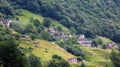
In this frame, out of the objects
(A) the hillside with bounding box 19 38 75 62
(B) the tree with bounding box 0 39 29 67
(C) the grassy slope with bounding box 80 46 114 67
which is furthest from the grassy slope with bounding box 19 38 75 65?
(B) the tree with bounding box 0 39 29 67

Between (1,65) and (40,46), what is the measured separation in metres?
96.7

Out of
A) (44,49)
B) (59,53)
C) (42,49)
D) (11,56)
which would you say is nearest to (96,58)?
(59,53)

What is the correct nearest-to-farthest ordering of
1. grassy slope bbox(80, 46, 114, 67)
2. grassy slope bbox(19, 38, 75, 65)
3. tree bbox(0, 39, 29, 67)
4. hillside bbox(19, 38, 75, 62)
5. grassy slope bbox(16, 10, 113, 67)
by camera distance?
tree bbox(0, 39, 29, 67), hillside bbox(19, 38, 75, 62), grassy slope bbox(19, 38, 75, 65), grassy slope bbox(16, 10, 113, 67), grassy slope bbox(80, 46, 114, 67)

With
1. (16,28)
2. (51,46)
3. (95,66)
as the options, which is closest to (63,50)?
(51,46)

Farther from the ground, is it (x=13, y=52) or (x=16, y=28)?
(x=13, y=52)

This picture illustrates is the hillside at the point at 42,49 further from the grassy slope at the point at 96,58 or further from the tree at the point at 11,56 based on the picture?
the tree at the point at 11,56

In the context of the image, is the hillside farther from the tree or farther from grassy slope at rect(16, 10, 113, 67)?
the tree

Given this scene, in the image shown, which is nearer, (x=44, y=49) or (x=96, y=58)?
(x=44, y=49)

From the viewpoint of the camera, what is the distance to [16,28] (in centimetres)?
19950

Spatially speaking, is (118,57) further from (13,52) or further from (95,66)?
(13,52)

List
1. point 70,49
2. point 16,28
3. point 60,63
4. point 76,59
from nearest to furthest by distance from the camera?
1. point 60,63
2. point 76,59
3. point 70,49
4. point 16,28

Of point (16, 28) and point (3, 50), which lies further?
point (16, 28)

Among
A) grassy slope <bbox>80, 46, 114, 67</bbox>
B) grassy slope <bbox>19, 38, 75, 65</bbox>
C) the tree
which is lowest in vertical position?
grassy slope <bbox>80, 46, 114, 67</bbox>

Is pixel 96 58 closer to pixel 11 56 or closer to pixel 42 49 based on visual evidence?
pixel 42 49
